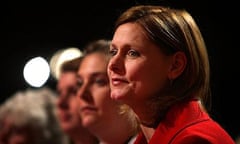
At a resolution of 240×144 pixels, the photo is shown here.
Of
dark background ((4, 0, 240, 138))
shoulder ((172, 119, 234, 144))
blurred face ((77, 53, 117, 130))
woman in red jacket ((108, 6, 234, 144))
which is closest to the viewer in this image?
shoulder ((172, 119, 234, 144))

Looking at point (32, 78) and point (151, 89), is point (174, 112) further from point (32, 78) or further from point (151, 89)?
point (32, 78)

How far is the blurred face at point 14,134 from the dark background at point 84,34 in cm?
204

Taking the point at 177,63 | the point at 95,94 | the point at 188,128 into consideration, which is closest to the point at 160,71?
the point at 177,63

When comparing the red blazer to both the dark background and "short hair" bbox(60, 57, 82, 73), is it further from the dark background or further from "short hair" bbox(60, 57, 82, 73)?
the dark background

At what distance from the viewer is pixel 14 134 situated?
11.1 ft

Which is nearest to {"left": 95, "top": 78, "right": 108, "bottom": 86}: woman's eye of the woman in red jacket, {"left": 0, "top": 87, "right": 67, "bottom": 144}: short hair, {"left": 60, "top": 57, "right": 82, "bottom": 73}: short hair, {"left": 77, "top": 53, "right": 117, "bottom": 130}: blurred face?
{"left": 77, "top": 53, "right": 117, "bottom": 130}: blurred face

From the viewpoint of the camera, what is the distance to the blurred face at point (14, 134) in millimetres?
3346

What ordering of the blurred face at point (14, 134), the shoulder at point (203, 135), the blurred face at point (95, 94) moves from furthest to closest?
1. the blurred face at point (14, 134)
2. the blurred face at point (95, 94)
3. the shoulder at point (203, 135)

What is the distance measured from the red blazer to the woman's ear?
10 centimetres

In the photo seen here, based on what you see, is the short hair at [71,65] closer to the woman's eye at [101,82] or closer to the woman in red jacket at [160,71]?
the woman's eye at [101,82]

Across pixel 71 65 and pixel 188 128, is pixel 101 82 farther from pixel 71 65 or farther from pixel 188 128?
pixel 188 128

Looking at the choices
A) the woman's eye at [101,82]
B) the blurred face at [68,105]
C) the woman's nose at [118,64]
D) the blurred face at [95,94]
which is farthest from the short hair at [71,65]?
the woman's nose at [118,64]

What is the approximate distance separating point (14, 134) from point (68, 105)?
13.4 inches

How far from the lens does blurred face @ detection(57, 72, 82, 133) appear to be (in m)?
3.39
